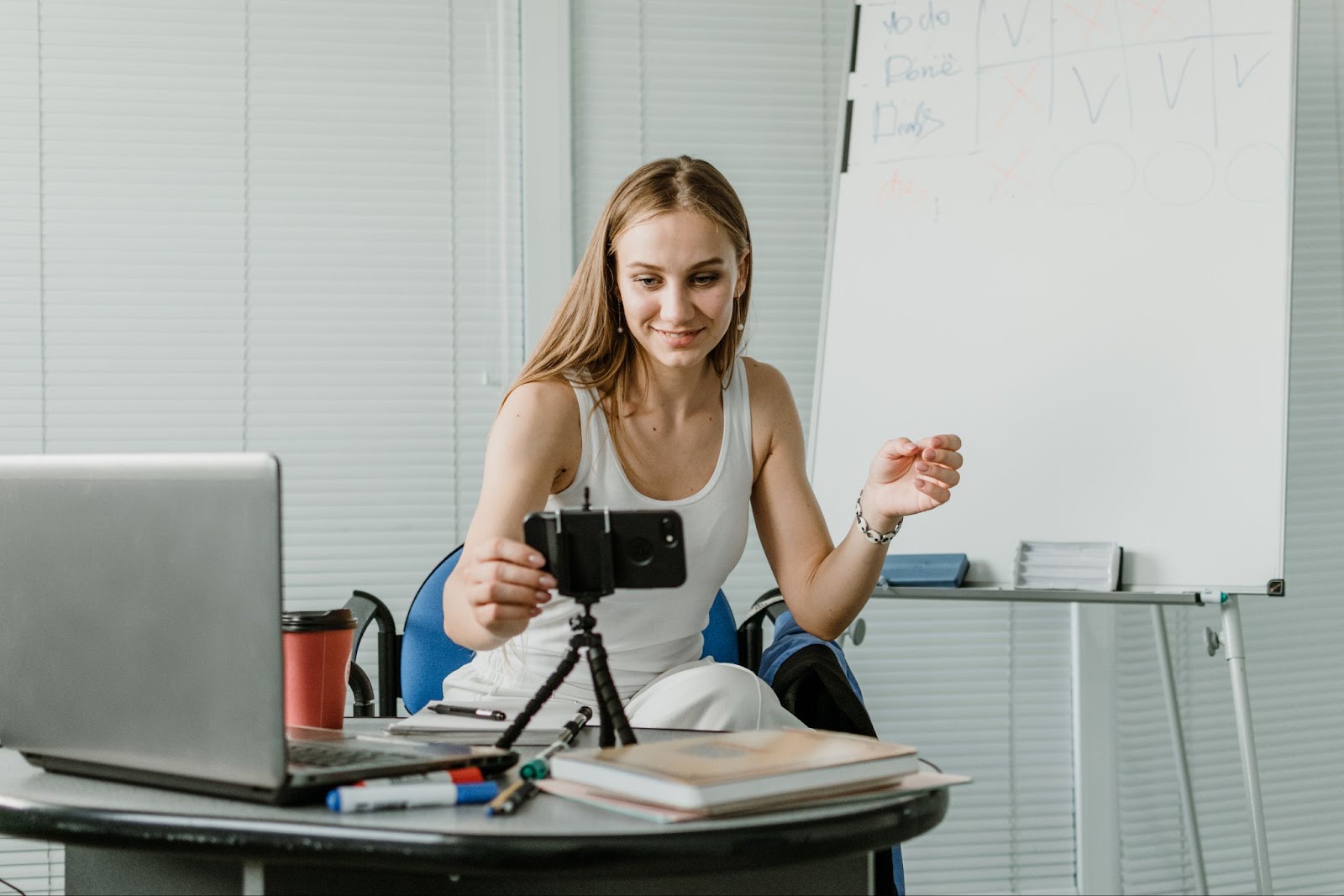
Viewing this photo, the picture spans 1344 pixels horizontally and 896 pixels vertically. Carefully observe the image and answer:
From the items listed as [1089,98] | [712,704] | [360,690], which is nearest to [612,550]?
[712,704]

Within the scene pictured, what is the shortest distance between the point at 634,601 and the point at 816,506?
0.32 m

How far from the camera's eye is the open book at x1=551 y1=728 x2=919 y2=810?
801 mm

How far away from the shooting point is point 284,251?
99.1 inches

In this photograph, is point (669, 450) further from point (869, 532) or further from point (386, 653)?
point (386, 653)

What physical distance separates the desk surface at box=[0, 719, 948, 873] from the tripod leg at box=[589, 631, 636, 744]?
0.14m

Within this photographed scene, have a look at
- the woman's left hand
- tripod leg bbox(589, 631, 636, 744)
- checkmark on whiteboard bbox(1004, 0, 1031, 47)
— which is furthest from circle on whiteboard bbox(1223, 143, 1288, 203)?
tripod leg bbox(589, 631, 636, 744)

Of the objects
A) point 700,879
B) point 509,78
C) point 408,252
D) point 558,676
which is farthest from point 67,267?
point 700,879

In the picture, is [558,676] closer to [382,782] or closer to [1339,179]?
[382,782]

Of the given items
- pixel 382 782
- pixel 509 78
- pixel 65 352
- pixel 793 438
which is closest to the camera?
pixel 382 782

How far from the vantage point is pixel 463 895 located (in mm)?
917

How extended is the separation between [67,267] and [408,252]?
2.18 ft

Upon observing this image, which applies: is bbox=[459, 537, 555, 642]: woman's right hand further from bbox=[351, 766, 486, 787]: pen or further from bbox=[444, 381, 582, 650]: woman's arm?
bbox=[351, 766, 486, 787]: pen

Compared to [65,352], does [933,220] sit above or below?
above

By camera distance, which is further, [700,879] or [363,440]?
[363,440]
